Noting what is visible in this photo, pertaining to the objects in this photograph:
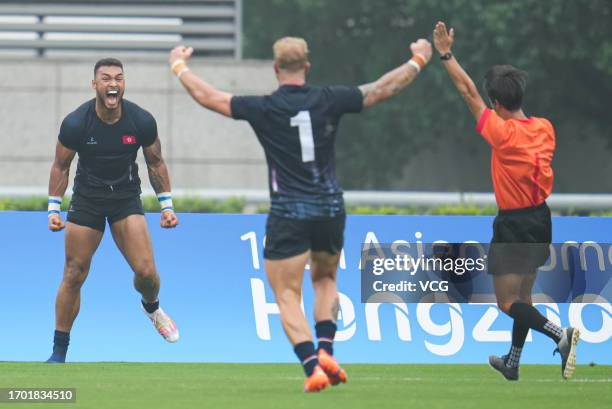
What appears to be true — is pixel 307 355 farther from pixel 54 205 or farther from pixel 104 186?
pixel 54 205

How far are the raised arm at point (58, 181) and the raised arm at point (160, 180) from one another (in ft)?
2.05

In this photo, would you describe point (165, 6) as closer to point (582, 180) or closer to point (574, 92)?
point (574, 92)

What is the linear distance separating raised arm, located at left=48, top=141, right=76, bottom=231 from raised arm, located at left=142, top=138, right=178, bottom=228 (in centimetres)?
62

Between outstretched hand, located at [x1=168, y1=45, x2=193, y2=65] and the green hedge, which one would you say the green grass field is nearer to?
outstretched hand, located at [x1=168, y1=45, x2=193, y2=65]

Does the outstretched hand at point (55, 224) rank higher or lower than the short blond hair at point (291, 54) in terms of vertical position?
lower

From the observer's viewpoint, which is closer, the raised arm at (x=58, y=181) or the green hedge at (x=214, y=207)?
the raised arm at (x=58, y=181)

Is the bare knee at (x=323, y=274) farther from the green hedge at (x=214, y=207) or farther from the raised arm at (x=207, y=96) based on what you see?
the green hedge at (x=214, y=207)

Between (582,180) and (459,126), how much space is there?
6.61 m

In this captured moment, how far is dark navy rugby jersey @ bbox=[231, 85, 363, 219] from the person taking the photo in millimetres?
10070

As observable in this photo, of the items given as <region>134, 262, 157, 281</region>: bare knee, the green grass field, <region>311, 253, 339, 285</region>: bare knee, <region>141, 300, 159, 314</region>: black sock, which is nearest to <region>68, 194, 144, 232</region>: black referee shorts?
<region>134, 262, 157, 281</region>: bare knee

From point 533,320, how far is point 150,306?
11.6 feet

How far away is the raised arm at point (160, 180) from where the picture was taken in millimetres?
13203

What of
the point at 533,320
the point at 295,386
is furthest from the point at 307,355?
the point at 533,320

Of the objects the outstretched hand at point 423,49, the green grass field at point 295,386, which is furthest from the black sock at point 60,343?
the outstretched hand at point 423,49
